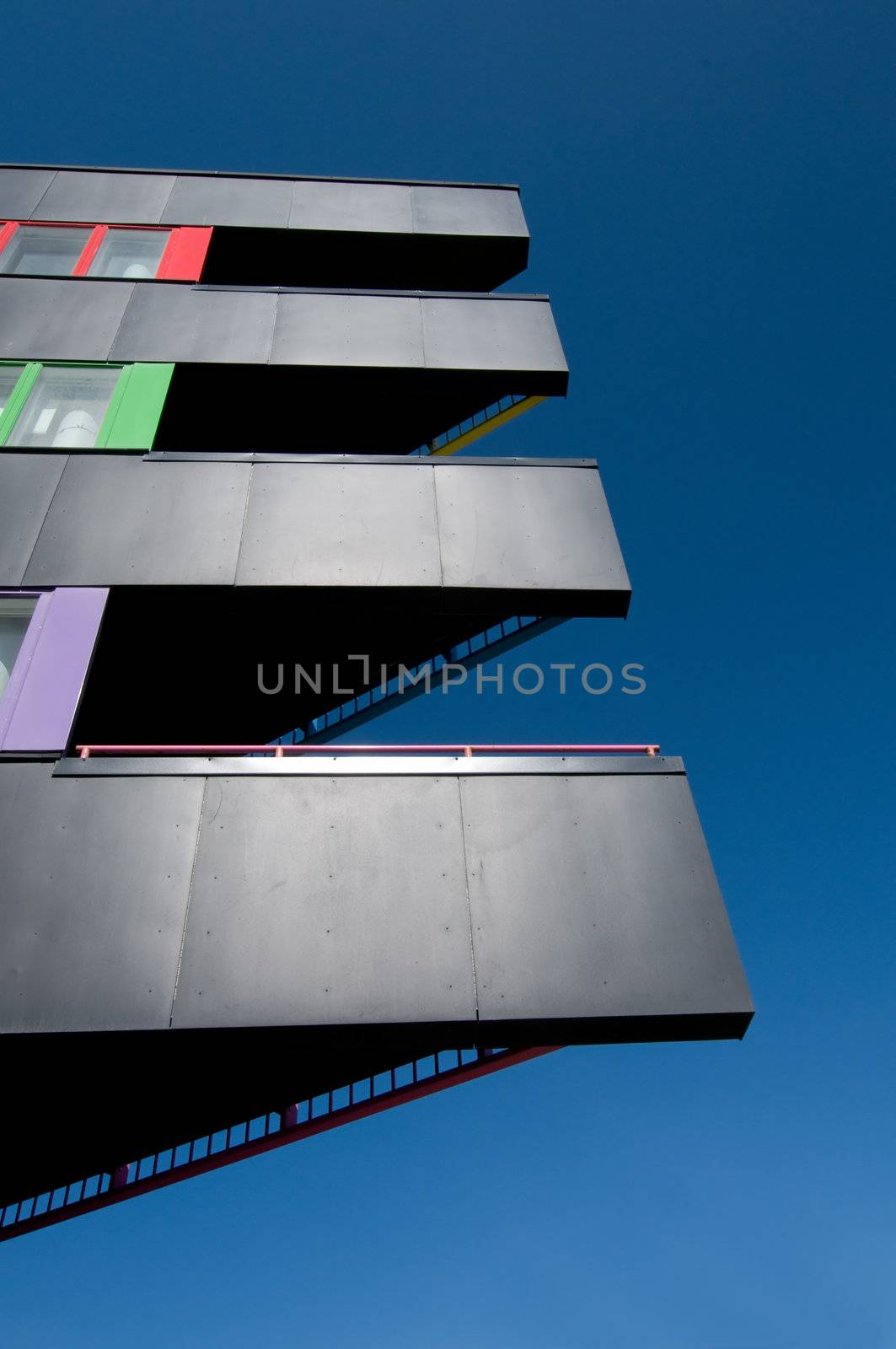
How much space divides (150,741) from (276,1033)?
5355mm

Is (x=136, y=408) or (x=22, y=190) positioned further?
(x=22, y=190)

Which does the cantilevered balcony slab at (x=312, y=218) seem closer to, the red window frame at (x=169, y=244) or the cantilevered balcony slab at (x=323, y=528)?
the red window frame at (x=169, y=244)

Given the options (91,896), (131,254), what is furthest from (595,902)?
(131,254)

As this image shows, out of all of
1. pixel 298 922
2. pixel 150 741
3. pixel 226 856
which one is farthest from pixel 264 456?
pixel 298 922

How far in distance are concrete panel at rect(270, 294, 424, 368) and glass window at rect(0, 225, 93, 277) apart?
13.2 feet

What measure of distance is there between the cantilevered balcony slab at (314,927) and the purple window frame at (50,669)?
0.42 m

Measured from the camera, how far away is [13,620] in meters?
9.16

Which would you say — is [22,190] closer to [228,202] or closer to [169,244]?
[169,244]

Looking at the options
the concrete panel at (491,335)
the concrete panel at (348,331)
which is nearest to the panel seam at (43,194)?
the concrete panel at (348,331)

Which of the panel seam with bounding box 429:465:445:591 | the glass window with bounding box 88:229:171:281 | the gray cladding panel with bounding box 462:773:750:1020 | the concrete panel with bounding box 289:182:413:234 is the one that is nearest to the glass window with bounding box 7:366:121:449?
the glass window with bounding box 88:229:171:281

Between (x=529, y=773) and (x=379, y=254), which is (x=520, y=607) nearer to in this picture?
(x=529, y=773)

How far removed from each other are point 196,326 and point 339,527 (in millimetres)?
5286

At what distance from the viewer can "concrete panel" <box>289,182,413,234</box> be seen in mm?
16234

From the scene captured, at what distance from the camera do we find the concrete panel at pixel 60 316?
12203mm
